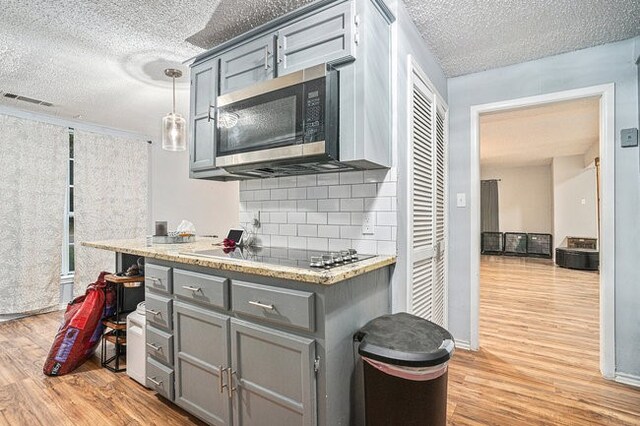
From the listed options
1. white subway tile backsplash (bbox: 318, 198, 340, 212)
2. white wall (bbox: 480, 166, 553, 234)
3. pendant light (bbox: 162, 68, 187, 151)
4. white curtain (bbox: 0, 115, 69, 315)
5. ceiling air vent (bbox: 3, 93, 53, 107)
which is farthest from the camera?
white wall (bbox: 480, 166, 553, 234)

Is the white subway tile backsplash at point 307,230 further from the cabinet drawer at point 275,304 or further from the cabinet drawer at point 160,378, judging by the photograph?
the cabinet drawer at point 160,378

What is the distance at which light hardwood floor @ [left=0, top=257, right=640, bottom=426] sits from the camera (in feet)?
5.81

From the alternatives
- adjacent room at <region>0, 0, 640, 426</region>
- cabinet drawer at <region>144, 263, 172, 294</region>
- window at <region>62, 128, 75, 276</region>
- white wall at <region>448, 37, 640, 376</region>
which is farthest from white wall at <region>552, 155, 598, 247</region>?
window at <region>62, 128, 75, 276</region>

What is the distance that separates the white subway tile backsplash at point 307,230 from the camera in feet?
6.75

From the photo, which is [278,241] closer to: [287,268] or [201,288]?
[201,288]

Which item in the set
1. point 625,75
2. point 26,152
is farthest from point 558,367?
point 26,152

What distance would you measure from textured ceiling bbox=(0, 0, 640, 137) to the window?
Result: 1342 mm

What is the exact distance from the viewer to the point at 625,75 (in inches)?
85.3

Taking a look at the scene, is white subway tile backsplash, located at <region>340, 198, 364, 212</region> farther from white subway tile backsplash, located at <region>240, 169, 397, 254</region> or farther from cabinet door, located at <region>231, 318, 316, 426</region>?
cabinet door, located at <region>231, 318, 316, 426</region>

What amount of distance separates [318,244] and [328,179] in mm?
413

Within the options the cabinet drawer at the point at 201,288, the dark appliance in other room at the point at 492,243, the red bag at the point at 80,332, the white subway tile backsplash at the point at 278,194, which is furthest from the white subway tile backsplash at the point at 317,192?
the dark appliance in other room at the point at 492,243

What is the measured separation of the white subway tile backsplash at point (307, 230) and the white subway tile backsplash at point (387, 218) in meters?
0.44

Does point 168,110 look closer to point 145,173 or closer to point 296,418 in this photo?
point 145,173

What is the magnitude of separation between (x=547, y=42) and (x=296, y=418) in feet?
8.92
